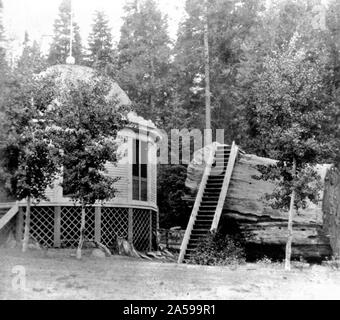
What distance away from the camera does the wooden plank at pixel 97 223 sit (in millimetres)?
19578

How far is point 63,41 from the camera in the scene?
47.9 meters

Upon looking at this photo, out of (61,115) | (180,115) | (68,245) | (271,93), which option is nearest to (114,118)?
(61,115)

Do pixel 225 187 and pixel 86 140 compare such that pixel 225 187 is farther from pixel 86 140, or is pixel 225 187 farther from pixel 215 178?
pixel 86 140

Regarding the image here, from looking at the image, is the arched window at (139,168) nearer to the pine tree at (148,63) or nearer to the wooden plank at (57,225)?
the wooden plank at (57,225)

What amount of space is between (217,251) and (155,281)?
573 centimetres

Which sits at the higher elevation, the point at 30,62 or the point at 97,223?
the point at 30,62

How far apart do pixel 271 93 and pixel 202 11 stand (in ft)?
66.7

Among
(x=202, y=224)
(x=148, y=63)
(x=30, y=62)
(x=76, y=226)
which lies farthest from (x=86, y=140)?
(x=148, y=63)

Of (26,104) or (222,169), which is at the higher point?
(26,104)

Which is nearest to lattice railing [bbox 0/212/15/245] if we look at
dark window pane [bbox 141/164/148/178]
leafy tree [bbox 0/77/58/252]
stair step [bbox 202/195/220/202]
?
leafy tree [bbox 0/77/58/252]

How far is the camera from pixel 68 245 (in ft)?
63.1

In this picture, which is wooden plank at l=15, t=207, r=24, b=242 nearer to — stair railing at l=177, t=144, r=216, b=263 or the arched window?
the arched window
